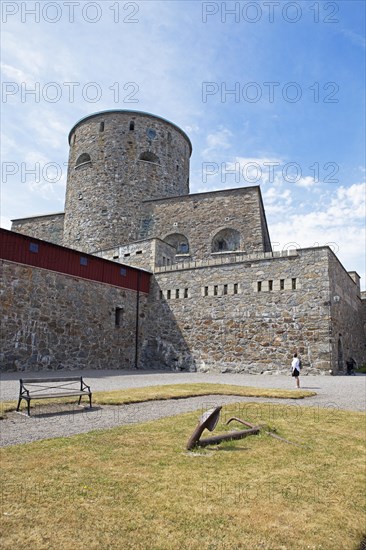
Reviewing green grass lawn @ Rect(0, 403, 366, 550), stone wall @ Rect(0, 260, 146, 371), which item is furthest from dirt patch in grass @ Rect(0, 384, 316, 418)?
stone wall @ Rect(0, 260, 146, 371)

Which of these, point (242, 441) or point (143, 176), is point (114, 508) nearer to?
point (242, 441)

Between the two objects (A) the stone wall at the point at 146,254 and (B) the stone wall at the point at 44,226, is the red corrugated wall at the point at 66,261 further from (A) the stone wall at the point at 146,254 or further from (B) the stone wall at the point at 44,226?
(B) the stone wall at the point at 44,226

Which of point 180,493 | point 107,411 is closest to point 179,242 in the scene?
point 107,411

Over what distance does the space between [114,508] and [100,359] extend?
1640 cm

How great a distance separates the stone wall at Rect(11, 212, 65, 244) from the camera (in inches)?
1324

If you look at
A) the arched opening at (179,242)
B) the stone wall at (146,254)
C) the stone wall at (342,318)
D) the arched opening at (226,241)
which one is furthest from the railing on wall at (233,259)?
the arched opening at (226,241)

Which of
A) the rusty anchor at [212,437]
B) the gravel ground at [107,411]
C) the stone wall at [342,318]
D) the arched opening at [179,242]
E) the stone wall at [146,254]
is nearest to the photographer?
the rusty anchor at [212,437]

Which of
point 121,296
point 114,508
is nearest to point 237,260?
point 121,296

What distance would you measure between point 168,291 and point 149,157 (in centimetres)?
1403

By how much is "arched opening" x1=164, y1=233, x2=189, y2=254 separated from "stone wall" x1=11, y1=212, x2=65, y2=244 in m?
10.4

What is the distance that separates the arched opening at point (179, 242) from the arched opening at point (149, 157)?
6.98 meters

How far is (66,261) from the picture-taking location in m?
18.5

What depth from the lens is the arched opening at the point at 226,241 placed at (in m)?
26.4

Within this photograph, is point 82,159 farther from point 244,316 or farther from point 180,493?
point 180,493
